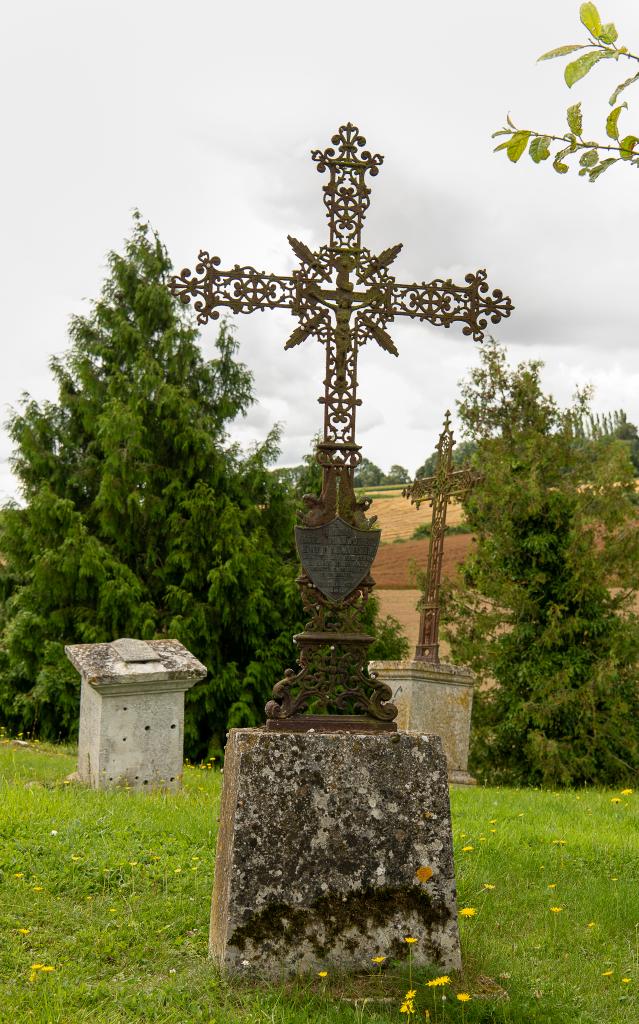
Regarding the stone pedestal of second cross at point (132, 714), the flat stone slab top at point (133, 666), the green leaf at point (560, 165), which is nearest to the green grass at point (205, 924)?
the stone pedestal of second cross at point (132, 714)

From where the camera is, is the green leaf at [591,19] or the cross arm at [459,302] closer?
the green leaf at [591,19]

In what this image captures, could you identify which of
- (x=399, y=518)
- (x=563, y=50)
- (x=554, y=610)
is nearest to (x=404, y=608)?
(x=399, y=518)

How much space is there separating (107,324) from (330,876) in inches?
562

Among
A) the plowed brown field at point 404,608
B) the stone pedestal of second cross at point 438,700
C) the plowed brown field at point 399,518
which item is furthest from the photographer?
the plowed brown field at point 399,518

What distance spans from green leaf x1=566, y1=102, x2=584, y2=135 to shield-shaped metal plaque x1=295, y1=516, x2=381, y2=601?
233 cm

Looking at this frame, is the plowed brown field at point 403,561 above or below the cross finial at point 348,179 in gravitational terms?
below

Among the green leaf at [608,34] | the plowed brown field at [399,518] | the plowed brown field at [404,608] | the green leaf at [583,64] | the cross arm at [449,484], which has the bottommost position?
the plowed brown field at [404,608]

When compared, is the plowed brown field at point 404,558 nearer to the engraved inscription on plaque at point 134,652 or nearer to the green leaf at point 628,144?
the engraved inscription on plaque at point 134,652

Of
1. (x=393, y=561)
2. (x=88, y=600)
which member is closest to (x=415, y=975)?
(x=88, y=600)

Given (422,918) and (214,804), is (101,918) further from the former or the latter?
(214,804)

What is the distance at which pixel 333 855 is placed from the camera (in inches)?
159

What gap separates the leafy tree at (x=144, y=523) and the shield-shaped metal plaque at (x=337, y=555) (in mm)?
10133

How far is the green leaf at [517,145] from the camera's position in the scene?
2.27 m

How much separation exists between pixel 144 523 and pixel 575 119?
1389cm
